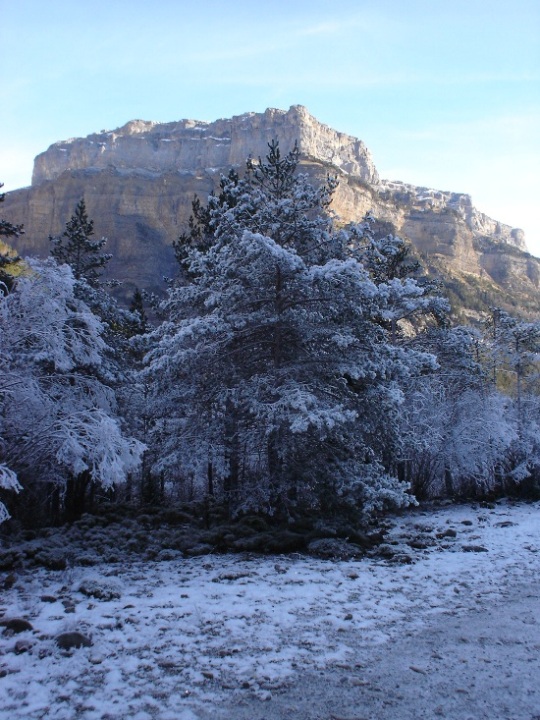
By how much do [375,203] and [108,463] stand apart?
12683 cm

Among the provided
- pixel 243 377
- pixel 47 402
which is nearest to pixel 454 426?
pixel 243 377

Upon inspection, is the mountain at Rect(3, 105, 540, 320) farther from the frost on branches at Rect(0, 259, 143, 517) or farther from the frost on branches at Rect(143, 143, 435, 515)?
the frost on branches at Rect(0, 259, 143, 517)

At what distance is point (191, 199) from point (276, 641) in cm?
11517

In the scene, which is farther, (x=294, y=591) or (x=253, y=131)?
(x=253, y=131)

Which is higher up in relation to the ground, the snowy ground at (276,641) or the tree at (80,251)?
the tree at (80,251)

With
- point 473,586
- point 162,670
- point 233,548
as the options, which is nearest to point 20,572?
point 233,548

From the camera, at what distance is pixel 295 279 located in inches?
419

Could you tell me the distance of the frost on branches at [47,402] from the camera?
24.2 ft

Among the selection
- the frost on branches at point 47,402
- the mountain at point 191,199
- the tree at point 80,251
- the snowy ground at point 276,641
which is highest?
the mountain at point 191,199

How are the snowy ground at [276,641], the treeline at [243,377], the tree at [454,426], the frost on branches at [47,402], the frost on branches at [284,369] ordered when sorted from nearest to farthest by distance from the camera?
the snowy ground at [276,641] < the frost on branches at [47,402] < the treeline at [243,377] < the frost on branches at [284,369] < the tree at [454,426]

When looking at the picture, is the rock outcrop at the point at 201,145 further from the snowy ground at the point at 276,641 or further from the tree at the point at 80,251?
the snowy ground at the point at 276,641

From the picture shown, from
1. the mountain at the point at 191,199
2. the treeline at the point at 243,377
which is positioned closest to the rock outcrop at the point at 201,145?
the mountain at the point at 191,199

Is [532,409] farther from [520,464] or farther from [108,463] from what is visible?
[108,463]

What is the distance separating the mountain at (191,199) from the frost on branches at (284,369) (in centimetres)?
6676
